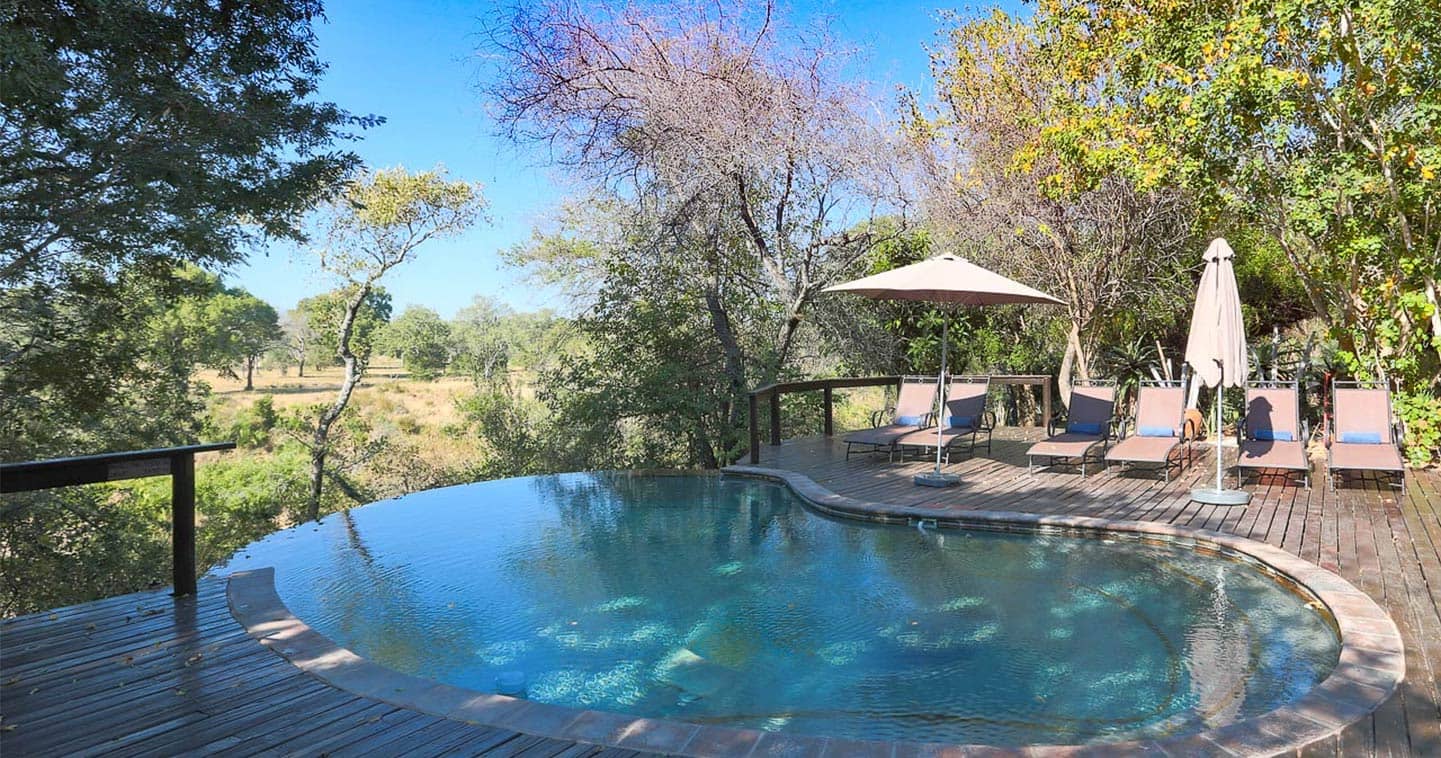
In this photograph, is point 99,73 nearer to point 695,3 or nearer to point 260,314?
point 695,3

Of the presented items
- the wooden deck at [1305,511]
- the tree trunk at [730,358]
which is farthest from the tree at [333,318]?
the wooden deck at [1305,511]

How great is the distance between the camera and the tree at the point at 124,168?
297 inches

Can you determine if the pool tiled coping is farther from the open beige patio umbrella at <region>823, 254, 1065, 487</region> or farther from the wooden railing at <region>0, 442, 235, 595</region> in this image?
the open beige patio umbrella at <region>823, 254, 1065, 487</region>

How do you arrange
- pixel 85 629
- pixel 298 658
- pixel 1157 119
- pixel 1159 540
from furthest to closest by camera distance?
pixel 1157 119, pixel 1159 540, pixel 85 629, pixel 298 658

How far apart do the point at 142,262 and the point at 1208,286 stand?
10802 millimetres

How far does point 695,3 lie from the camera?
10781 millimetres

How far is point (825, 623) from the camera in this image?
14.8 feet

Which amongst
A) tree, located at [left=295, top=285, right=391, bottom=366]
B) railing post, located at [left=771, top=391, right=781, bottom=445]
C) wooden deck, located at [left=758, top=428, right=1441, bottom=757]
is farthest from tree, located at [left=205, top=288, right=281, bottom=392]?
wooden deck, located at [left=758, top=428, right=1441, bottom=757]

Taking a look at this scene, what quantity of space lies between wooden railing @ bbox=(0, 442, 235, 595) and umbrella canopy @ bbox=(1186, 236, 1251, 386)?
7270 mm

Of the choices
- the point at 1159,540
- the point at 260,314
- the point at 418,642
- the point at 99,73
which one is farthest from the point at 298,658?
the point at 260,314

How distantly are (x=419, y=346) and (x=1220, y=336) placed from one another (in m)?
34.0

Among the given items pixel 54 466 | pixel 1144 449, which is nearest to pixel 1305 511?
pixel 1144 449

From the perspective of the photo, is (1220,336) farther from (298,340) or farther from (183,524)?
(298,340)

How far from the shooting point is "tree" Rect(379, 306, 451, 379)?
3478cm
